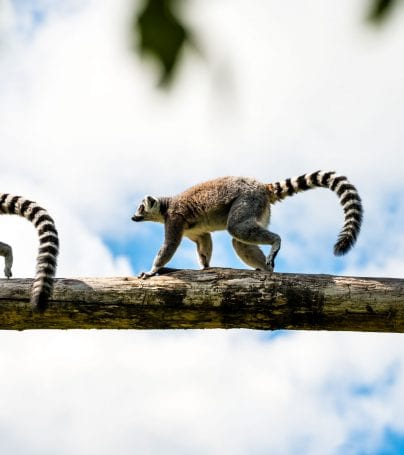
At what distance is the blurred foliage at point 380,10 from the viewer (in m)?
0.94

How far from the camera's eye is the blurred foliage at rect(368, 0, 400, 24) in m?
0.94

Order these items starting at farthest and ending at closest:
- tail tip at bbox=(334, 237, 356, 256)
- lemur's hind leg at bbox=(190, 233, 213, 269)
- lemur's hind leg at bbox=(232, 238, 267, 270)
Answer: lemur's hind leg at bbox=(190, 233, 213, 269) < lemur's hind leg at bbox=(232, 238, 267, 270) < tail tip at bbox=(334, 237, 356, 256)

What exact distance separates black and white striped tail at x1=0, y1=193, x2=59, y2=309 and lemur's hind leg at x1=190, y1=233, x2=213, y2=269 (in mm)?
2867

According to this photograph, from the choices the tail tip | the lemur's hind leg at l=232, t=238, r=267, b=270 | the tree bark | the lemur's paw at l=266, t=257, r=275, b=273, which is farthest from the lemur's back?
the tree bark

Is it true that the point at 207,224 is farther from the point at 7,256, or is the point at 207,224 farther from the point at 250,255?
the point at 7,256

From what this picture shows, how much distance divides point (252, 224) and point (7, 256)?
11.8 ft

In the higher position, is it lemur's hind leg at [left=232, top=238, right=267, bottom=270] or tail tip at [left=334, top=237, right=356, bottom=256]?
lemur's hind leg at [left=232, top=238, right=267, bottom=270]

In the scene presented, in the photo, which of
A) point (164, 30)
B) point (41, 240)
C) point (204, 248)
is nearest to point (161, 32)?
point (164, 30)

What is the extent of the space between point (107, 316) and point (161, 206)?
4889mm

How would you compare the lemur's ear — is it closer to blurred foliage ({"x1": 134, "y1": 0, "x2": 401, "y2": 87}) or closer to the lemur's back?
the lemur's back

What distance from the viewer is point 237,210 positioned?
35.8 ft

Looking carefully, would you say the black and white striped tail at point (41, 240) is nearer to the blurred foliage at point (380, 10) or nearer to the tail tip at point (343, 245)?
the tail tip at point (343, 245)

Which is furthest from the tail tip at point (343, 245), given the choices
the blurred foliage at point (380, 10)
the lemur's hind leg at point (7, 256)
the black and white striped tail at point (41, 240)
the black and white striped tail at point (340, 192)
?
the blurred foliage at point (380, 10)

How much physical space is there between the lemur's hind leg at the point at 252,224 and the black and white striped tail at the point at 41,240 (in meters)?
2.76
